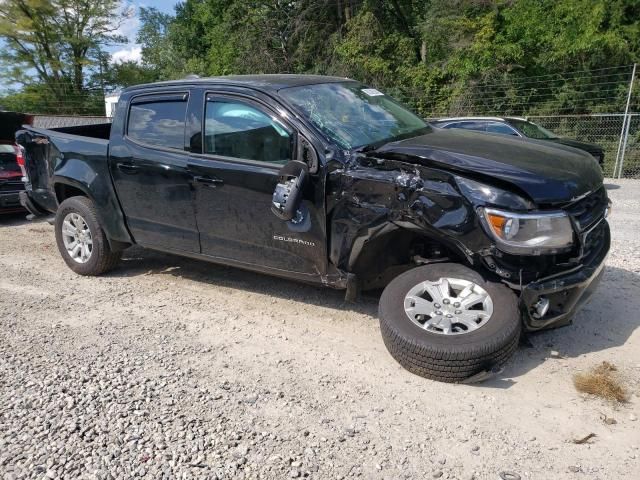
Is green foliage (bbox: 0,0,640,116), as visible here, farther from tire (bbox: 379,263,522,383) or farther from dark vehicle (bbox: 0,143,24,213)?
tire (bbox: 379,263,522,383)

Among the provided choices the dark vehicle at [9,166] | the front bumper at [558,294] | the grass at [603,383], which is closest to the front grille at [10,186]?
the dark vehicle at [9,166]

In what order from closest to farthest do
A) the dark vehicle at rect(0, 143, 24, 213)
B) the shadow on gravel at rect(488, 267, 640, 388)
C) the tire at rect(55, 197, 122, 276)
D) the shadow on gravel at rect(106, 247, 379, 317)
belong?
the shadow on gravel at rect(488, 267, 640, 388)
the shadow on gravel at rect(106, 247, 379, 317)
the tire at rect(55, 197, 122, 276)
the dark vehicle at rect(0, 143, 24, 213)

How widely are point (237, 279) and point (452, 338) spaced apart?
2.64 meters

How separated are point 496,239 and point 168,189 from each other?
2762 mm

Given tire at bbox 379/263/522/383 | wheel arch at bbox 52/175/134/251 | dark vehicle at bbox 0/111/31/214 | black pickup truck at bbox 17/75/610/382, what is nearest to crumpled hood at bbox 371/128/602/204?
black pickup truck at bbox 17/75/610/382

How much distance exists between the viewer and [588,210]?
142 inches

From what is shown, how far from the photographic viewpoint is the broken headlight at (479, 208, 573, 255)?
10.5 ft

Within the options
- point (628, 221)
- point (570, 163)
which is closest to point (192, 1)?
point (628, 221)

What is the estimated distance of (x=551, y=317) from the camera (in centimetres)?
335

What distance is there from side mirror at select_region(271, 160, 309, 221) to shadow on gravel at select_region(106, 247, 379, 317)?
3.76 ft

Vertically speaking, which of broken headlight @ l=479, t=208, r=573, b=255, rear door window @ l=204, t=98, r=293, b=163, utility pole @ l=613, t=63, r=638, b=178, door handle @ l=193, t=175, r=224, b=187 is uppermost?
rear door window @ l=204, t=98, r=293, b=163

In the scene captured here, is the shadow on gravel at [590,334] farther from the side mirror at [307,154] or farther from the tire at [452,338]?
the side mirror at [307,154]

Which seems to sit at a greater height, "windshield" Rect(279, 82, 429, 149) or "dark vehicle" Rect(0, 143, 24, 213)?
"windshield" Rect(279, 82, 429, 149)

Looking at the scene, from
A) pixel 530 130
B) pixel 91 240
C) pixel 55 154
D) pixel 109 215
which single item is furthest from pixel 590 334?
pixel 530 130
